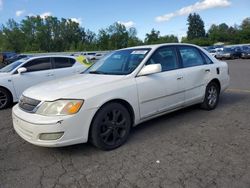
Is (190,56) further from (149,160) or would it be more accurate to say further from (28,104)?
(28,104)

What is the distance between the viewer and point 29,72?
777cm

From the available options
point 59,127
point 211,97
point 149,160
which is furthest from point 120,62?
point 211,97

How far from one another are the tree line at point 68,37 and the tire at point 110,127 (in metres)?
80.4

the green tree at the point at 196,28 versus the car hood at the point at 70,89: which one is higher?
the green tree at the point at 196,28

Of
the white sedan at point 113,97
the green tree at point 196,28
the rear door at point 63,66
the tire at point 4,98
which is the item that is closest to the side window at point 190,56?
the white sedan at point 113,97

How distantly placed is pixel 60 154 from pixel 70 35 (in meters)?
102

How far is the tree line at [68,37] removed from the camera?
3396 inches

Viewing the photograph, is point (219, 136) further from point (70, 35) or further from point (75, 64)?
point (70, 35)

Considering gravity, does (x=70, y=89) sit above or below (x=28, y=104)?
above

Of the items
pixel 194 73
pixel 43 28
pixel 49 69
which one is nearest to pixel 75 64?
pixel 49 69

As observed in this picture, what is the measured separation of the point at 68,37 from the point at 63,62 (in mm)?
96333

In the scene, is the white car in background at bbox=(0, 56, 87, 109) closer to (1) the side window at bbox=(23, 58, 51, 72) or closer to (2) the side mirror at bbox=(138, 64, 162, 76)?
(1) the side window at bbox=(23, 58, 51, 72)

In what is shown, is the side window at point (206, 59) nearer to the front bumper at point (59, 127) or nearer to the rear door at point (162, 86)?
the rear door at point (162, 86)

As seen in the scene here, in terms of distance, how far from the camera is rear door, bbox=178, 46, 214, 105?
5.09 metres
